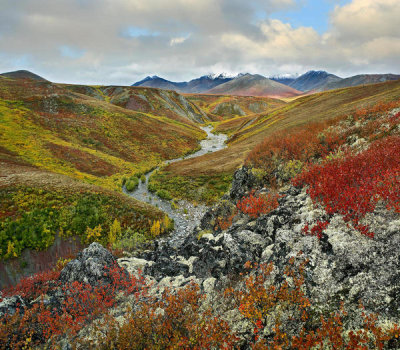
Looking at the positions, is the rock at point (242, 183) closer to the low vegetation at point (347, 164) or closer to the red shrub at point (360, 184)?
the low vegetation at point (347, 164)

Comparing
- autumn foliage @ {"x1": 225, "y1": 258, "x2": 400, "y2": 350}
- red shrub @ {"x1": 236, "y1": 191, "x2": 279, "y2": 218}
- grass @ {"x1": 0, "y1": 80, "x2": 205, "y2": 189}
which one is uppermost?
grass @ {"x1": 0, "y1": 80, "x2": 205, "y2": 189}

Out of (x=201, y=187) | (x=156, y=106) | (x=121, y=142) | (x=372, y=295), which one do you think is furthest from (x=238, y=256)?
(x=156, y=106)

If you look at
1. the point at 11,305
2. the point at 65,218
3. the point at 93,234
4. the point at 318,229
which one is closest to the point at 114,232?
the point at 93,234

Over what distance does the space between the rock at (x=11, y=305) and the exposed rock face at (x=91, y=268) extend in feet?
5.73

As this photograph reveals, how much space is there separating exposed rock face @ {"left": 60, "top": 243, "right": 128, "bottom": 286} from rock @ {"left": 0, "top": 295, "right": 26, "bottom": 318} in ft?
5.73

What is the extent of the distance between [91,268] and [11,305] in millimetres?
2987

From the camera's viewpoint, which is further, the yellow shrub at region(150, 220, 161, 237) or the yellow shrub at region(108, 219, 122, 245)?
the yellow shrub at region(150, 220, 161, 237)

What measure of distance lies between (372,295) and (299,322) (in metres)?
1.94

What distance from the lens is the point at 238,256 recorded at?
923 cm

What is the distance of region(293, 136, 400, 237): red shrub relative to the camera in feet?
24.2

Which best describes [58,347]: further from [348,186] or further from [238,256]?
[348,186]

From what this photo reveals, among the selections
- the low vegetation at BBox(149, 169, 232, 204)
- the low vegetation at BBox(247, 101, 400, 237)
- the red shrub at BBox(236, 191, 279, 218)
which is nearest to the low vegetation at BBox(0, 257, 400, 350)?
the low vegetation at BBox(247, 101, 400, 237)

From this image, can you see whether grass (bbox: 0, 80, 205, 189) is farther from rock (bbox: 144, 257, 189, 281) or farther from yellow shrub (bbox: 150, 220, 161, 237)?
rock (bbox: 144, 257, 189, 281)

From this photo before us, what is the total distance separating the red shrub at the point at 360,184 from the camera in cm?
736
